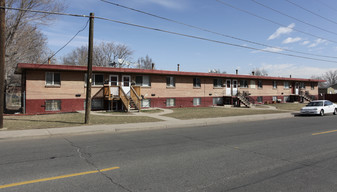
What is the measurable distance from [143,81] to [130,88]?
2.08 m

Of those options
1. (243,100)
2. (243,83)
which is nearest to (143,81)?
(243,100)

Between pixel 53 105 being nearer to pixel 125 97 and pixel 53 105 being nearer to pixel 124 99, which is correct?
pixel 124 99

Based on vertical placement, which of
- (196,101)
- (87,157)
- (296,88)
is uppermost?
(296,88)

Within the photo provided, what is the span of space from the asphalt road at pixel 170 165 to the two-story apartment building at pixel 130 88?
12800 millimetres

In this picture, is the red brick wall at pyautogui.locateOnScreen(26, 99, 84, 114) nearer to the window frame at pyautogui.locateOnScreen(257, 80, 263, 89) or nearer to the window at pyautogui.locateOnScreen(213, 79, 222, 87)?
the window at pyautogui.locateOnScreen(213, 79, 222, 87)

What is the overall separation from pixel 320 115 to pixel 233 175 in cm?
2020

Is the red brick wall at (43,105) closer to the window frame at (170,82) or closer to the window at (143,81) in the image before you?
the window at (143,81)

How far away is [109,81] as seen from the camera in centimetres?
2328

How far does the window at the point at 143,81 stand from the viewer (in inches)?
979

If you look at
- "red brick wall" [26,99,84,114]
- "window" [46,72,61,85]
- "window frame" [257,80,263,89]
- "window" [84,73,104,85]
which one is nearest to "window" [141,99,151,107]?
"window" [84,73,104,85]

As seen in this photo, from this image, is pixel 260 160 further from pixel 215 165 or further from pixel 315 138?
pixel 315 138

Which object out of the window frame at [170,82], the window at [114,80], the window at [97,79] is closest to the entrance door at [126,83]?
the window at [114,80]

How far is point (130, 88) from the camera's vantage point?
23.6 meters

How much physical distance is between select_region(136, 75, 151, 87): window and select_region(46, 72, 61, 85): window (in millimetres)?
7703
